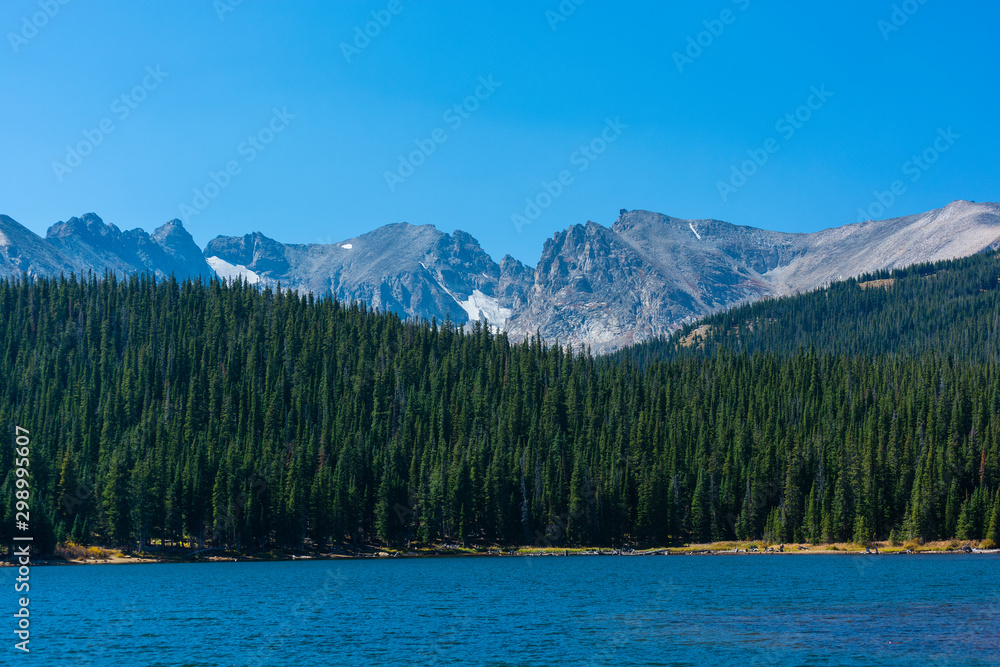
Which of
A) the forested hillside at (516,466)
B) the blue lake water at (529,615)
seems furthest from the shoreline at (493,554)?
the blue lake water at (529,615)

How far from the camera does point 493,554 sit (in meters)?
144

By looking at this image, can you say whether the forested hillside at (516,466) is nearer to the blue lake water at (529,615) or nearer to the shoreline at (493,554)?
the shoreline at (493,554)

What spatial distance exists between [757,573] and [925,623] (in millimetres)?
42617

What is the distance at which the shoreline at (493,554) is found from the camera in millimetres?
129513

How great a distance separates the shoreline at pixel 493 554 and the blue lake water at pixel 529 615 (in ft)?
51.7

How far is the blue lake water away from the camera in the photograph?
53.2 m

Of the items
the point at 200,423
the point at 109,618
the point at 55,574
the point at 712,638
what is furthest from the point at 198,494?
the point at 712,638

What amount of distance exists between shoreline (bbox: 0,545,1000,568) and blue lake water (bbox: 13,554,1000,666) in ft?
51.7

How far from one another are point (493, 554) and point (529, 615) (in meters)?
75.1

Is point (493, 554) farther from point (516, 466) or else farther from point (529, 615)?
point (529, 615)

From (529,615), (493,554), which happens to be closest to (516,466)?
(493,554)

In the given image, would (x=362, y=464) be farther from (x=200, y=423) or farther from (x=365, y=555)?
(x=200, y=423)

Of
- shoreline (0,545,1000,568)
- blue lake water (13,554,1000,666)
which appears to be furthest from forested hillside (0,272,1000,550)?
blue lake water (13,554,1000,666)

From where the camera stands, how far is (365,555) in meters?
141
